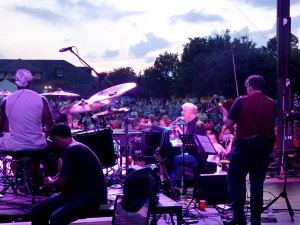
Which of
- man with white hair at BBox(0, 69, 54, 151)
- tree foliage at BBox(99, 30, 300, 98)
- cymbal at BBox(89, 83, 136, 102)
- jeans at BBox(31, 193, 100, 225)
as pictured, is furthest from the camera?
tree foliage at BBox(99, 30, 300, 98)

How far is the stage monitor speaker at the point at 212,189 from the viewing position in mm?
8773

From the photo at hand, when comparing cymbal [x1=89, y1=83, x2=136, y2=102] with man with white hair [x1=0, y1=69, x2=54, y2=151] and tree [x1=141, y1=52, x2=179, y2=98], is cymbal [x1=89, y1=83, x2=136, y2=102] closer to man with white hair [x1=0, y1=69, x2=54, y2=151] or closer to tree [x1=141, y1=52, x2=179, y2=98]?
man with white hair [x1=0, y1=69, x2=54, y2=151]

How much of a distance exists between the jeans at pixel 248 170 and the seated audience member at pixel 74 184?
1.73 meters

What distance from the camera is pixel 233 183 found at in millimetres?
7082

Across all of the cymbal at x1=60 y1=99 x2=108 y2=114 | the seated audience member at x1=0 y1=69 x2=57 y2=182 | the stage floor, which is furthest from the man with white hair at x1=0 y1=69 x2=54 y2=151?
the cymbal at x1=60 y1=99 x2=108 y2=114

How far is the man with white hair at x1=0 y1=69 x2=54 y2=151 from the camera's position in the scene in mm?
7629

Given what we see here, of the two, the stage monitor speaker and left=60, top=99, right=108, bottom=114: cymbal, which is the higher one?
left=60, top=99, right=108, bottom=114: cymbal

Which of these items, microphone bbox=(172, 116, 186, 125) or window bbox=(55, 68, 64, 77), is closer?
microphone bbox=(172, 116, 186, 125)

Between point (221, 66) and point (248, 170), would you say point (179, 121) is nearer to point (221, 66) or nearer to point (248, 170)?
point (248, 170)

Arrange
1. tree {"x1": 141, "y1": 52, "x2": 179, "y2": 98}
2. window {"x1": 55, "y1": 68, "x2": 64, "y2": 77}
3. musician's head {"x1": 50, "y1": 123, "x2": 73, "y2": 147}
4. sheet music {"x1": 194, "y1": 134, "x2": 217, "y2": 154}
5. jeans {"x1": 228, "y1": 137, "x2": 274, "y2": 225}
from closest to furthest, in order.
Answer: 1. musician's head {"x1": 50, "y1": 123, "x2": 73, "y2": 147}
2. jeans {"x1": 228, "y1": 137, "x2": 274, "y2": 225}
3. sheet music {"x1": 194, "y1": 134, "x2": 217, "y2": 154}
4. tree {"x1": 141, "y1": 52, "x2": 179, "y2": 98}
5. window {"x1": 55, "y1": 68, "x2": 64, "y2": 77}

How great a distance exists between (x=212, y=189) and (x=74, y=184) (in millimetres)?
3120

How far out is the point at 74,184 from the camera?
6.30 metres

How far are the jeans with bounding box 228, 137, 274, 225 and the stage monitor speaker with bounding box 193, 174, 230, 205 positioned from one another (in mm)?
1663

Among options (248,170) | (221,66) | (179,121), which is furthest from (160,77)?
(248,170)
